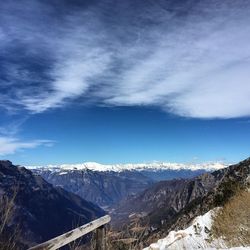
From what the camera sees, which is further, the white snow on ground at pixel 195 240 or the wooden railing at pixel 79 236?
the white snow on ground at pixel 195 240

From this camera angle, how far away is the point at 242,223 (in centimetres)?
927

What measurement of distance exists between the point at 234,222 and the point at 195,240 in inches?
43.0

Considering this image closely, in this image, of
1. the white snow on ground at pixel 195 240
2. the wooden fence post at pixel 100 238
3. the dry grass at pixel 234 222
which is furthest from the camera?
the wooden fence post at pixel 100 238

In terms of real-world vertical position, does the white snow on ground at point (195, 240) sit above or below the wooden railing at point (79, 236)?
below

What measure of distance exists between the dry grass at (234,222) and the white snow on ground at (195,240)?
208mm

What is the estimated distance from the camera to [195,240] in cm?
979

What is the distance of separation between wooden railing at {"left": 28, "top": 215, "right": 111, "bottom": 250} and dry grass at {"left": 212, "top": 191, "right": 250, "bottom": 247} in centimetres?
280

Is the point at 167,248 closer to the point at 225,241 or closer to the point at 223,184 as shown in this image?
the point at 225,241

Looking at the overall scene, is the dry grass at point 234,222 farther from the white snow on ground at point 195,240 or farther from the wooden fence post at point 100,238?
the wooden fence post at point 100,238

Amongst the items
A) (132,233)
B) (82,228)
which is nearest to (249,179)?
(132,233)

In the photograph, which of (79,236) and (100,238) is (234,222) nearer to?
(100,238)

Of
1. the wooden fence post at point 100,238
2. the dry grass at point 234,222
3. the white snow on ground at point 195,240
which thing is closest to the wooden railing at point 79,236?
the wooden fence post at point 100,238

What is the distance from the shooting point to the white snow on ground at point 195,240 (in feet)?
30.7

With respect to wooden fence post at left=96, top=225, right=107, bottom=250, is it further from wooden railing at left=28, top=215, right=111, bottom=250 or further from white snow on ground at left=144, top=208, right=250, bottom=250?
white snow on ground at left=144, top=208, right=250, bottom=250
